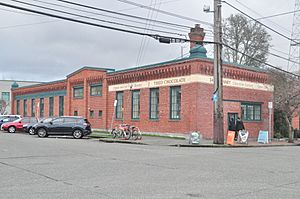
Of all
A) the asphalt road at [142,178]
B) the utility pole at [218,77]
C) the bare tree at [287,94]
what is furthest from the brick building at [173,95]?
the asphalt road at [142,178]

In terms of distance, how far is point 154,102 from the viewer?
33781 millimetres

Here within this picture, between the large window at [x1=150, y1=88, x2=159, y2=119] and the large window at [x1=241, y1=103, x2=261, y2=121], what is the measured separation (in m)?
6.76

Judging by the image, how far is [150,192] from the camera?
9125 millimetres

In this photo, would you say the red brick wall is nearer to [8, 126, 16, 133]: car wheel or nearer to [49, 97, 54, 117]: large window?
[8, 126, 16, 133]: car wheel

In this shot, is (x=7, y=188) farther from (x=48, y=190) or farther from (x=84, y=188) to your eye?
(x=84, y=188)

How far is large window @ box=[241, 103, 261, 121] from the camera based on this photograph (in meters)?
33.6

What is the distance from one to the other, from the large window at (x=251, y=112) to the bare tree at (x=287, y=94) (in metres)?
2.27

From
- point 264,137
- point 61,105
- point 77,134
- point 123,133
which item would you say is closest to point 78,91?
point 61,105

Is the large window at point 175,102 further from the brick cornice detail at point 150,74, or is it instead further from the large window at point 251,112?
the large window at point 251,112

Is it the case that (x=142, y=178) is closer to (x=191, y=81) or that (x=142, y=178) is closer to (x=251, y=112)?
(x=191, y=81)

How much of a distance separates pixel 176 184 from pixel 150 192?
4.19 ft

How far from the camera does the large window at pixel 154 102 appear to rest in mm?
33469

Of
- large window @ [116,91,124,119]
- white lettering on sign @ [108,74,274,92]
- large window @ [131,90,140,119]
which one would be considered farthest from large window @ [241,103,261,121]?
large window @ [116,91,124,119]

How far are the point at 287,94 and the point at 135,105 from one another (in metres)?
12.5
